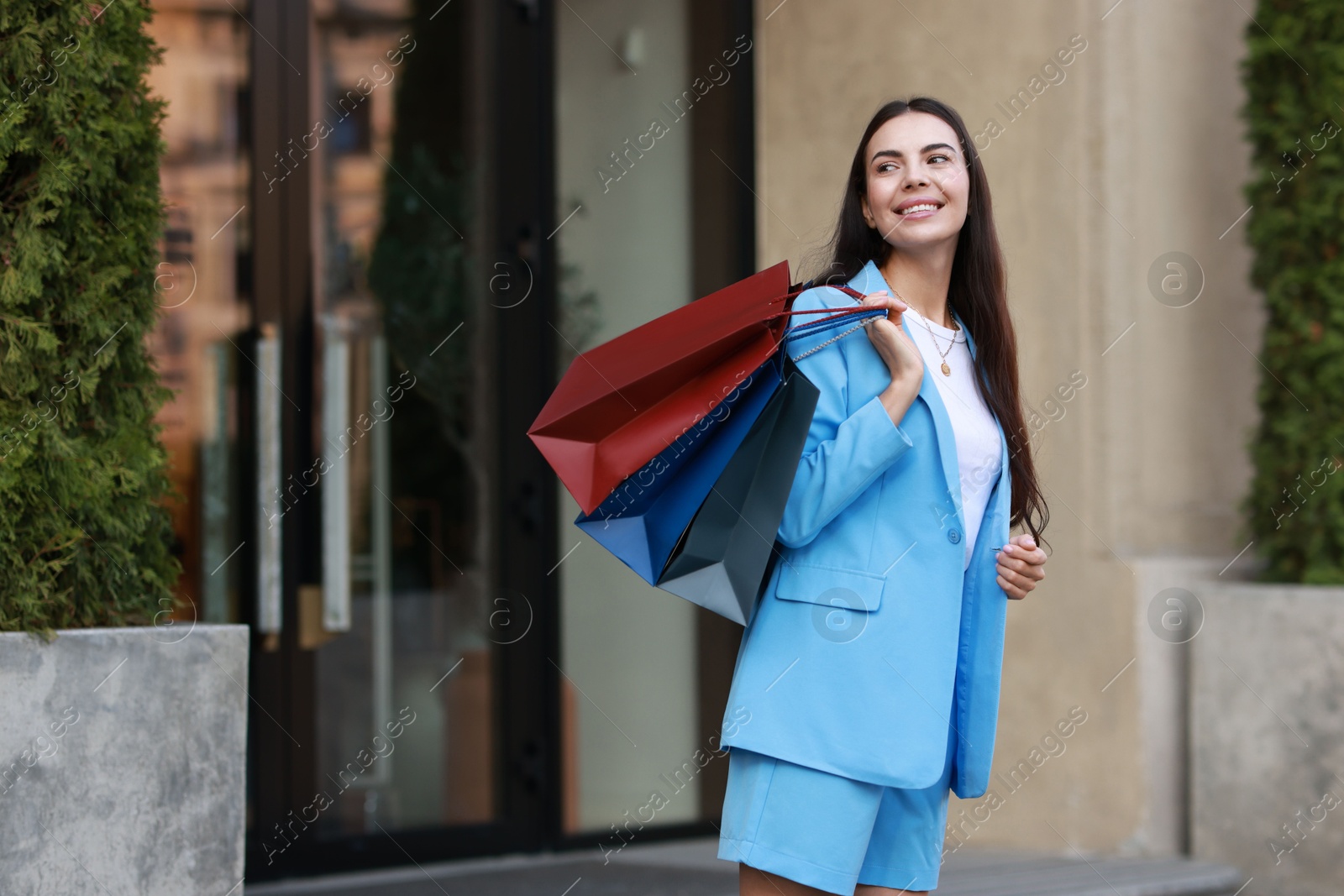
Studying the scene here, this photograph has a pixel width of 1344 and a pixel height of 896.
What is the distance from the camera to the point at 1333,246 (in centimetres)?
456

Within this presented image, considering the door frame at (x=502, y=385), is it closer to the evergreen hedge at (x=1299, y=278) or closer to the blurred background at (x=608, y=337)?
the blurred background at (x=608, y=337)

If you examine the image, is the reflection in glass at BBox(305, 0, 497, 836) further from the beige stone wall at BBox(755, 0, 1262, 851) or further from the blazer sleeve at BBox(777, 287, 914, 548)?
the blazer sleeve at BBox(777, 287, 914, 548)

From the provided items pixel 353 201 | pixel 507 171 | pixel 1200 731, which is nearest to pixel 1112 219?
pixel 1200 731

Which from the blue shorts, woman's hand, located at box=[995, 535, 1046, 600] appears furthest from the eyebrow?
the blue shorts

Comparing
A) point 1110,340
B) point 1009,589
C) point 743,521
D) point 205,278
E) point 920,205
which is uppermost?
point 205,278

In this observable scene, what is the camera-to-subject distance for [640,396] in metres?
1.88

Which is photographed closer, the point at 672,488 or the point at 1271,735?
the point at 672,488

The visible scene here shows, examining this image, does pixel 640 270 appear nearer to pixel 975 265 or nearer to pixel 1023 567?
pixel 975 265

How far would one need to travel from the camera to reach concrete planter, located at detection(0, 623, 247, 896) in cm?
223

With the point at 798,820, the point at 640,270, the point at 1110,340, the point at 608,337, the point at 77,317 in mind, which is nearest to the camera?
the point at 798,820

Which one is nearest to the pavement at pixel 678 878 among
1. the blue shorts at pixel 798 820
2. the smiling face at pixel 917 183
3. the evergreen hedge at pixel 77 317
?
the evergreen hedge at pixel 77 317

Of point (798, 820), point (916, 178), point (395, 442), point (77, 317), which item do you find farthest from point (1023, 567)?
point (395, 442)

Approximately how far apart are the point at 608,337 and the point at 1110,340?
6.00 ft

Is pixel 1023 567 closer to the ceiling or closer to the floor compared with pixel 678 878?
closer to the ceiling
